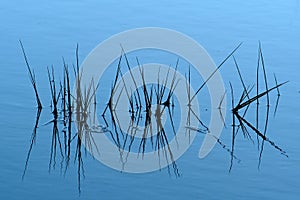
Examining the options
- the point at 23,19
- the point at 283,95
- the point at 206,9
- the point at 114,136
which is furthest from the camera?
the point at 206,9

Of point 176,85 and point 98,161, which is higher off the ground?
point 176,85

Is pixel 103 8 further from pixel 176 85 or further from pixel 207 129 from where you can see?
pixel 207 129

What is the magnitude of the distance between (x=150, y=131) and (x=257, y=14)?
3441 millimetres

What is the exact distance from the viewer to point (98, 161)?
5.29 m

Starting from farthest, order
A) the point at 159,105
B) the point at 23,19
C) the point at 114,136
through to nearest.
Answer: the point at 23,19, the point at 159,105, the point at 114,136

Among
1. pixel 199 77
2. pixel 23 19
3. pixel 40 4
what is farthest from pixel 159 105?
pixel 40 4

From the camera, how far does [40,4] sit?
9227 mm

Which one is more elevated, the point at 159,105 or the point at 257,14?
the point at 257,14

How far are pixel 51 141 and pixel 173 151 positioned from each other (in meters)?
0.73

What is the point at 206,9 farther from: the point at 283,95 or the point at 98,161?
the point at 98,161

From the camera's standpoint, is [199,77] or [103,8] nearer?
[199,77]

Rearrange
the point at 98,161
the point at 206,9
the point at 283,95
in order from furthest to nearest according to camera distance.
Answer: the point at 206,9
the point at 283,95
the point at 98,161

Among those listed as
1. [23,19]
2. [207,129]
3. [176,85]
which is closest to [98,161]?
[207,129]

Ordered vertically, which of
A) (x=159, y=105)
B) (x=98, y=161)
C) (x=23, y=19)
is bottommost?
(x=98, y=161)
